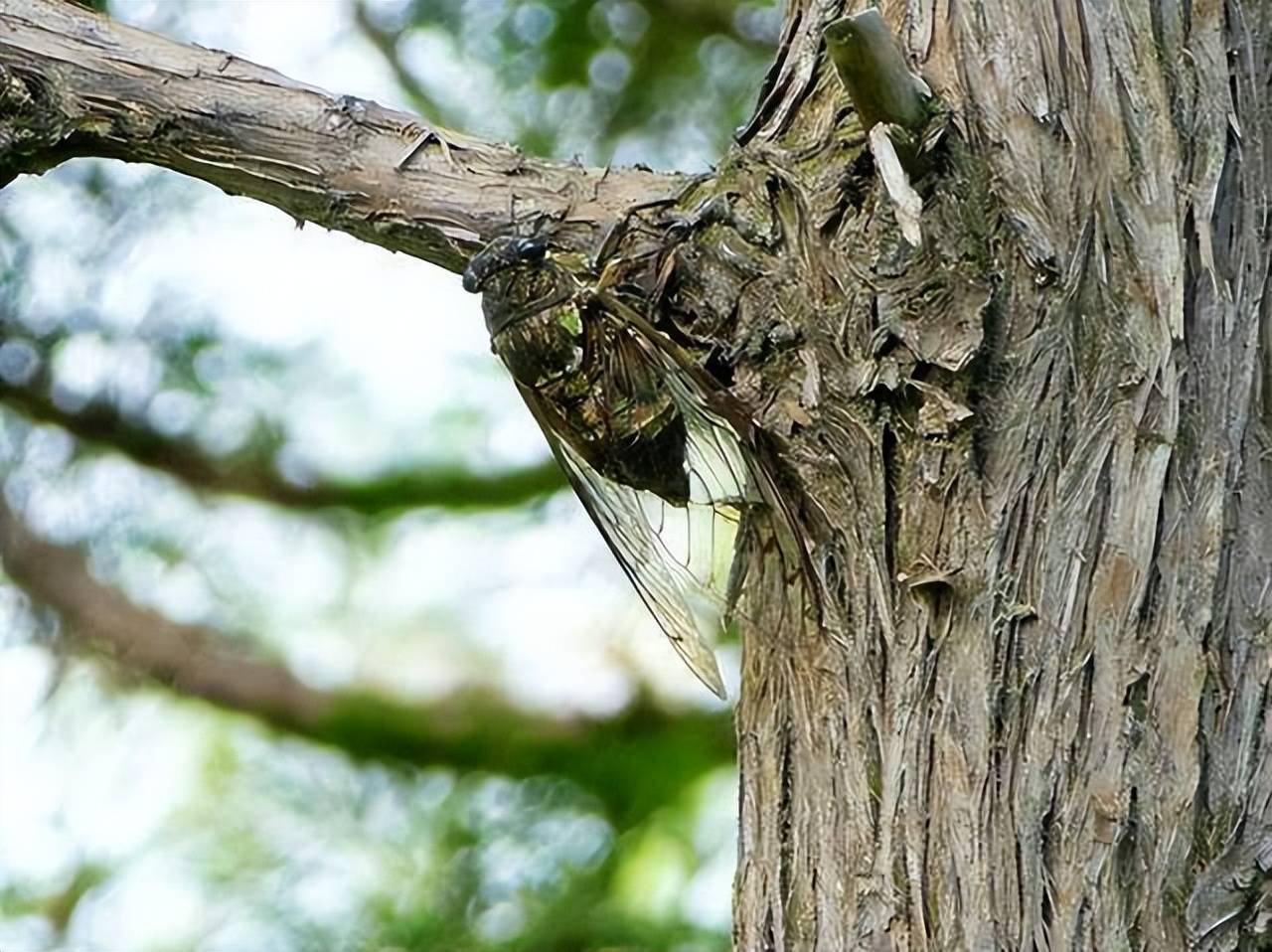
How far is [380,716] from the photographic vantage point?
1.47 meters

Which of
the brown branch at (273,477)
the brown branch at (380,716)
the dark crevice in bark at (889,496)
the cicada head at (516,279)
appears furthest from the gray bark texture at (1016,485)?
the brown branch at (273,477)

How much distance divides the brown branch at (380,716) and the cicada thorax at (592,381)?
1.81ft

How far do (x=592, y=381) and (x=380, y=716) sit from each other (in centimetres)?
67

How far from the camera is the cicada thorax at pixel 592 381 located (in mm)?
856

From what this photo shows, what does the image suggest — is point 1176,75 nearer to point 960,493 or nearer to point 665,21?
point 960,493

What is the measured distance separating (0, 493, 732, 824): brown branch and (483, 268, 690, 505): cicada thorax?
552 mm

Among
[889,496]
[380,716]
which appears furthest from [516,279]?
[380,716]

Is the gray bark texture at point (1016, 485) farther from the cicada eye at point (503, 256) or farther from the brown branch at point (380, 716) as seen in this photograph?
the brown branch at point (380, 716)

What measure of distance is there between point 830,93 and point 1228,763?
0.37 metres

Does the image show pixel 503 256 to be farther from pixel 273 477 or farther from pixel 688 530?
pixel 273 477

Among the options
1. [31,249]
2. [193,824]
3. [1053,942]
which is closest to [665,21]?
[31,249]

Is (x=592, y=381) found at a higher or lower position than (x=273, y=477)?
lower

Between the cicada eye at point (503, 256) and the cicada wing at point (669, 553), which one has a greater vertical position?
the cicada eye at point (503, 256)

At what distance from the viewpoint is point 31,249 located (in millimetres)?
1494
